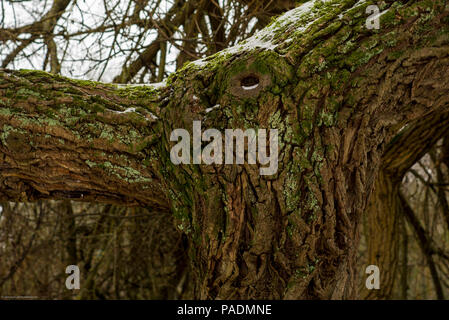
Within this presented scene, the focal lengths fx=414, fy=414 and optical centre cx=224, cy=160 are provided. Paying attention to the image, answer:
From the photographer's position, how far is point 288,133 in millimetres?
1431

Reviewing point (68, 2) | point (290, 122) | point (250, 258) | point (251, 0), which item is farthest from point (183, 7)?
point (250, 258)

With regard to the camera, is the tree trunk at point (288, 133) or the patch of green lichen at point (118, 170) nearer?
the tree trunk at point (288, 133)

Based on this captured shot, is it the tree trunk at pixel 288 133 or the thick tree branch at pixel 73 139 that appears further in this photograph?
the thick tree branch at pixel 73 139

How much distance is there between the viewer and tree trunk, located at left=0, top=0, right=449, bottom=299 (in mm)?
1427

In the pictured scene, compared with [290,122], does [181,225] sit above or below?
below

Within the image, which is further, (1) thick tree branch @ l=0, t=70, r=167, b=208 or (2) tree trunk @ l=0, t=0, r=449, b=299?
(1) thick tree branch @ l=0, t=70, r=167, b=208

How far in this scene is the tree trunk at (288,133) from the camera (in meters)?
1.43

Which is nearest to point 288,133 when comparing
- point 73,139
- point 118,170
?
point 118,170

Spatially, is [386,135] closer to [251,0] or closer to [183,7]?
[251,0]

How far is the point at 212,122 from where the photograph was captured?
148 cm

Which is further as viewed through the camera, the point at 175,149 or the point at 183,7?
the point at 183,7

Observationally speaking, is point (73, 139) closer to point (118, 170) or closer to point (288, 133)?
point (118, 170)

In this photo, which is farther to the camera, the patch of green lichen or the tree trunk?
the patch of green lichen
